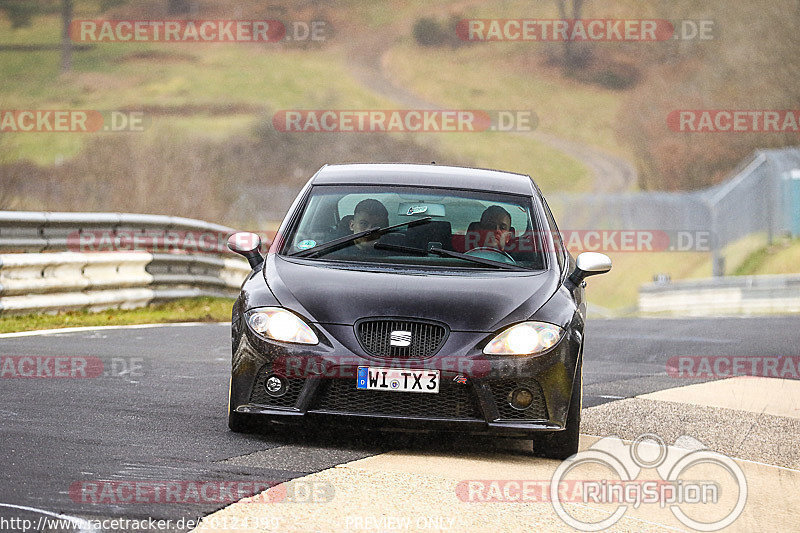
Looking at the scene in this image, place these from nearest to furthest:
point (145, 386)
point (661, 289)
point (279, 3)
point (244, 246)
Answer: point (244, 246)
point (145, 386)
point (661, 289)
point (279, 3)

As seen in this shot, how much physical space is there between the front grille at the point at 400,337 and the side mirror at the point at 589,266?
4.26 ft

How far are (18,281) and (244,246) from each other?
677cm

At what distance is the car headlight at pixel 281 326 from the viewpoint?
24.0 feet

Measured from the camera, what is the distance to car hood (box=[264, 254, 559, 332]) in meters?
7.34

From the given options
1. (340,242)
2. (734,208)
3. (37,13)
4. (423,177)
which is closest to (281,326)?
(340,242)

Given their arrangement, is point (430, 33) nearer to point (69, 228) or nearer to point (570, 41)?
point (570, 41)

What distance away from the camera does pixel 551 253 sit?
8.30 meters

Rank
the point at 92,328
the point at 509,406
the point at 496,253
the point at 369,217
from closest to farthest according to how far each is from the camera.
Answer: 1. the point at 509,406
2. the point at 496,253
3. the point at 369,217
4. the point at 92,328

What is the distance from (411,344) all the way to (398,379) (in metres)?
0.20

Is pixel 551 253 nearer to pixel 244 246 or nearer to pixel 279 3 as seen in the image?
pixel 244 246

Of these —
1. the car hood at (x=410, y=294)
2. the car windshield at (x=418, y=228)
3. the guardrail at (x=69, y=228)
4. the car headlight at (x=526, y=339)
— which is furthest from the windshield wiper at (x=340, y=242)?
the guardrail at (x=69, y=228)

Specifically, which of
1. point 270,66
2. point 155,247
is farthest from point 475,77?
point 155,247

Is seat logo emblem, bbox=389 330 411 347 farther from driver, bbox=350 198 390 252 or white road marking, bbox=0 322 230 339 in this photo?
white road marking, bbox=0 322 230 339

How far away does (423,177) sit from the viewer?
Answer: 8836 millimetres
